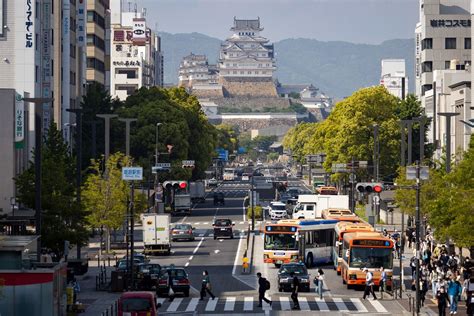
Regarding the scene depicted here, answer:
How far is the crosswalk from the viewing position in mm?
53062

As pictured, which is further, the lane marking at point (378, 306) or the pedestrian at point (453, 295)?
the lane marking at point (378, 306)

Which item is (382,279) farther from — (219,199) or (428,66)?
(428,66)

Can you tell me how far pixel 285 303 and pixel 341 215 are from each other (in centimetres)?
2618

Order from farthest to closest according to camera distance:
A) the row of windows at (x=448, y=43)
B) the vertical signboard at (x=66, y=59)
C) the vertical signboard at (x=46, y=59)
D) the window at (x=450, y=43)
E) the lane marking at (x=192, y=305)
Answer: the row of windows at (x=448, y=43) < the window at (x=450, y=43) < the vertical signboard at (x=66, y=59) < the vertical signboard at (x=46, y=59) < the lane marking at (x=192, y=305)

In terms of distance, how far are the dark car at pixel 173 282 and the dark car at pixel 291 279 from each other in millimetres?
4318

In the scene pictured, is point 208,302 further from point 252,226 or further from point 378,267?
point 252,226

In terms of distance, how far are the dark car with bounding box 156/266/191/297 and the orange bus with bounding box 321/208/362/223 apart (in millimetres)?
18933

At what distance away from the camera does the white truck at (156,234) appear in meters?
80.8

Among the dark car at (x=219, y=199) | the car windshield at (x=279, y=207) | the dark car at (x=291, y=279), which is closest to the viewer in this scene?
the dark car at (x=291, y=279)

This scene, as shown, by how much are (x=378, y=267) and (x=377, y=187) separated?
500cm

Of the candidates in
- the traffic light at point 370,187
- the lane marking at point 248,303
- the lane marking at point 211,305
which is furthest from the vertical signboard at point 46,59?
the lane marking at point 211,305

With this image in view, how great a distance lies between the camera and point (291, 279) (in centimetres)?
6025

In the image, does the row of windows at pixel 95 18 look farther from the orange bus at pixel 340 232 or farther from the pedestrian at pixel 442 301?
the pedestrian at pixel 442 301

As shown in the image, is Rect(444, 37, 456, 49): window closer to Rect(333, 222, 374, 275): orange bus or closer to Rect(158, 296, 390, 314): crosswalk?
Rect(333, 222, 374, 275): orange bus
